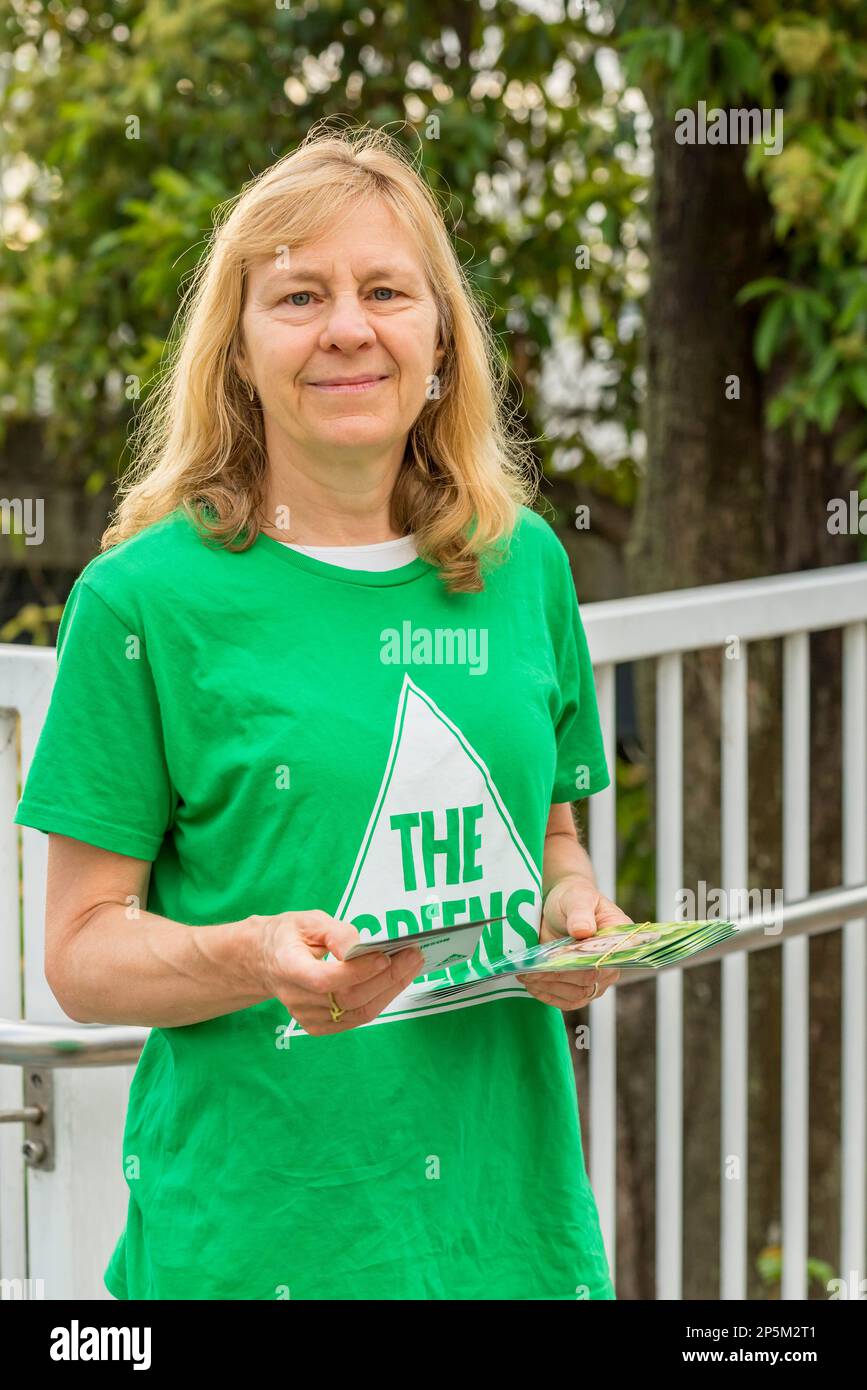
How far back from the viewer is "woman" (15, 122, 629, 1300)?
1.46m

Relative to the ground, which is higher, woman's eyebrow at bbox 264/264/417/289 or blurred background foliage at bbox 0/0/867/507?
blurred background foliage at bbox 0/0/867/507

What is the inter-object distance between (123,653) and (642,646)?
106 cm

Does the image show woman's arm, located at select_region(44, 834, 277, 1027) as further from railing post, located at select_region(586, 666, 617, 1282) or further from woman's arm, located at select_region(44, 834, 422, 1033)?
railing post, located at select_region(586, 666, 617, 1282)

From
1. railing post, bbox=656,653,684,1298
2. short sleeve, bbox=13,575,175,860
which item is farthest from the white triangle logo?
railing post, bbox=656,653,684,1298

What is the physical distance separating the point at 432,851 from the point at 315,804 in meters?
0.13

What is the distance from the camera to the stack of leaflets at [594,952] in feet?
4.77

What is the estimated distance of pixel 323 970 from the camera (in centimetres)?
133

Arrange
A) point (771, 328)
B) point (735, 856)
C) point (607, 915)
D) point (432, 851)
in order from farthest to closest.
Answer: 1. point (771, 328)
2. point (735, 856)
3. point (607, 915)
4. point (432, 851)

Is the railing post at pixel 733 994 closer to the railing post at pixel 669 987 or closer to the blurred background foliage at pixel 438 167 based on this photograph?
the railing post at pixel 669 987

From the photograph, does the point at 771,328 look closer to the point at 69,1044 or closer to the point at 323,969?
the point at 69,1044

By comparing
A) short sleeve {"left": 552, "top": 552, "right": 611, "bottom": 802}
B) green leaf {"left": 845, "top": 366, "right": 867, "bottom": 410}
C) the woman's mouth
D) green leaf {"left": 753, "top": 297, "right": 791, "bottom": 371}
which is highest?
A: green leaf {"left": 753, "top": 297, "right": 791, "bottom": 371}

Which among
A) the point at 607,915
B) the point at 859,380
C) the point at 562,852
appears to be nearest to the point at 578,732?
the point at 562,852

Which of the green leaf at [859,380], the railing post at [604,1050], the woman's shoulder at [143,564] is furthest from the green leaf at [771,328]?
the woman's shoulder at [143,564]

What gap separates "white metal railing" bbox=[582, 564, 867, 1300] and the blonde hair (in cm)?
62
